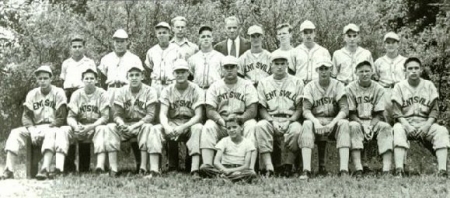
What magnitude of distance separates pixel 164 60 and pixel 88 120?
4.57ft

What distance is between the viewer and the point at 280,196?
6.59 m

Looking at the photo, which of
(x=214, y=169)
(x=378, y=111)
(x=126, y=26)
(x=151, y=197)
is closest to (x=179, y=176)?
(x=214, y=169)

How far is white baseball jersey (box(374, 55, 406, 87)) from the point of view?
29.7ft

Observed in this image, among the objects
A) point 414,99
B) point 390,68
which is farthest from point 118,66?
point 414,99

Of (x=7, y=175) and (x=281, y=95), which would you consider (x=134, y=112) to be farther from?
(x=281, y=95)

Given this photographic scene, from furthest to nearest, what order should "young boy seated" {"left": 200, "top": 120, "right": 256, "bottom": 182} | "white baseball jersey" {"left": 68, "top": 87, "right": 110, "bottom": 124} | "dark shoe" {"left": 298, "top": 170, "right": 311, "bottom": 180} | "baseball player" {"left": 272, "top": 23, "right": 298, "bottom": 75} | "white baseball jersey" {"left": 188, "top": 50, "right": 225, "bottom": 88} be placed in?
"baseball player" {"left": 272, "top": 23, "right": 298, "bottom": 75} → "white baseball jersey" {"left": 188, "top": 50, "right": 225, "bottom": 88} → "white baseball jersey" {"left": 68, "top": 87, "right": 110, "bottom": 124} → "dark shoe" {"left": 298, "top": 170, "right": 311, "bottom": 180} → "young boy seated" {"left": 200, "top": 120, "right": 256, "bottom": 182}

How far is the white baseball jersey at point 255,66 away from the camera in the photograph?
355 inches

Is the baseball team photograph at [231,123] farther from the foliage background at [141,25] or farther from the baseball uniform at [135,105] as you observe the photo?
the foliage background at [141,25]

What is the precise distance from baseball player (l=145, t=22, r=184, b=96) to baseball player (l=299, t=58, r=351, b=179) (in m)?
2.03

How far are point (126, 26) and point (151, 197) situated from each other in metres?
5.40

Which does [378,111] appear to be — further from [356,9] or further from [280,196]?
[356,9]

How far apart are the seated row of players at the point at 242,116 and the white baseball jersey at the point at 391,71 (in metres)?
0.27

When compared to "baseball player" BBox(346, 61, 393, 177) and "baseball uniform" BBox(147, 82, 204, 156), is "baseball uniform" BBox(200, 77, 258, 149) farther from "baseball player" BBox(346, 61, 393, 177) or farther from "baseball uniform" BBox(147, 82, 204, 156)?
"baseball player" BBox(346, 61, 393, 177)

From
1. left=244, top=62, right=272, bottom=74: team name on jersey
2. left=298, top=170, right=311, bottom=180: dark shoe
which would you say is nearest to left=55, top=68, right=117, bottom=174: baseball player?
left=244, top=62, right=272, bottom=74: team name on jersey
